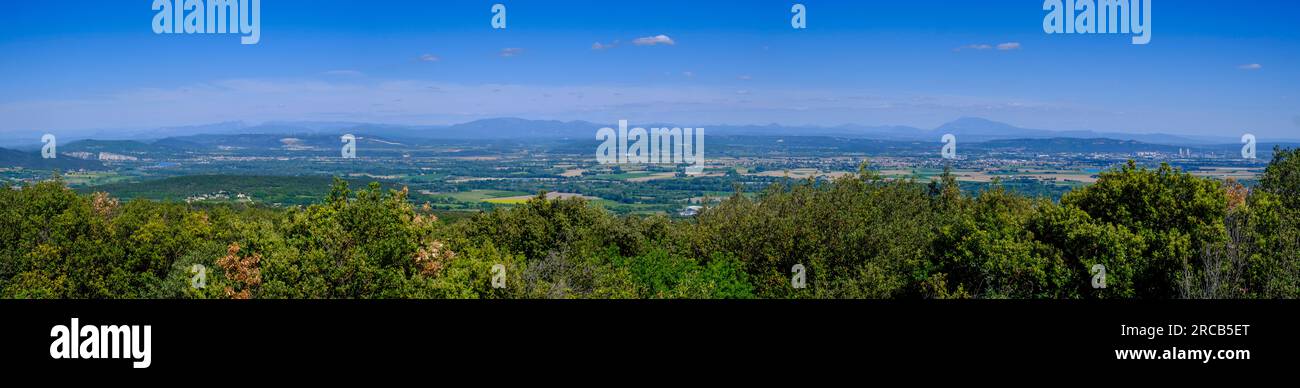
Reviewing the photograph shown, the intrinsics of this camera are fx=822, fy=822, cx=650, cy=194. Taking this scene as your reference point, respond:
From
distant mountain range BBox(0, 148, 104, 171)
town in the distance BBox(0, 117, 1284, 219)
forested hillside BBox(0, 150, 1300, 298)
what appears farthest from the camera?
distant mountain range BBox(0, 148, 104, 171)

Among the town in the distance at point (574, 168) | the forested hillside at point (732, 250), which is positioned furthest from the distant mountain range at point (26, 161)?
the forested hillside at point (732, 250)

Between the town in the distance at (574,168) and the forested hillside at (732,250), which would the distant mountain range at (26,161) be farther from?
the forested hillside at (732,250)

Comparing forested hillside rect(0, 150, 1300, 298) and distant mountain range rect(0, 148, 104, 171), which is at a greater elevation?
distant mountain range rect(0, 148, 104, 171)

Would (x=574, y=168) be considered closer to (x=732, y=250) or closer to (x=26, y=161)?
(x=26, y=161)

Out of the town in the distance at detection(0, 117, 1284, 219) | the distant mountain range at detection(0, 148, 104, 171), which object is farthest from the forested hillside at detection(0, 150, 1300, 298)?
the distant mountain range at detection(0, 148, 104, 171)

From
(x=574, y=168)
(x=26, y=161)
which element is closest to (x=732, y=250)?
(x=574, y=168)

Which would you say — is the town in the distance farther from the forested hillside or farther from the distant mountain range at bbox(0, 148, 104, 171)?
the forested hillside

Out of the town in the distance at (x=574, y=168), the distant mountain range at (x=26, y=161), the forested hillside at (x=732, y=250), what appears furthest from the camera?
the distant mountain range at (x=26, y=161)
